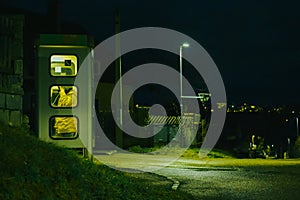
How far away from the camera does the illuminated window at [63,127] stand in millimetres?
14945

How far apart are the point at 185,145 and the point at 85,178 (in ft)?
83.6

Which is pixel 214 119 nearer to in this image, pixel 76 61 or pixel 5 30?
pixel 76 61

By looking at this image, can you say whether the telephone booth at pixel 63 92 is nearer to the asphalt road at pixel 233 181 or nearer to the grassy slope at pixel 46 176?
the asphalt road at pixel 233 181

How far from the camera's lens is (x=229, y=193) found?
14.1 meters

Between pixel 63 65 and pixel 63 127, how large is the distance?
156 centimetres

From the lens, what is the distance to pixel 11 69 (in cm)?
1220

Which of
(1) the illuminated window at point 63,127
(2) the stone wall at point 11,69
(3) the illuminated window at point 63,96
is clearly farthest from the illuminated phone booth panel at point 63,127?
(2) the stone wall at point 11,69

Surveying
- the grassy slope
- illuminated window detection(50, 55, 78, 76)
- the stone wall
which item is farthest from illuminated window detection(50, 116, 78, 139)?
the grassy slope

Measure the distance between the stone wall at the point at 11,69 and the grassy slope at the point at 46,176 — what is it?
1391 mm

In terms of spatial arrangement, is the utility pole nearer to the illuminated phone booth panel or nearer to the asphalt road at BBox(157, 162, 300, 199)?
the asphalt road at BBox(157, 162, 300, 199)

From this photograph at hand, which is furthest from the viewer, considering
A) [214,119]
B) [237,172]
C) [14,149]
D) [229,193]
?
[214,119]

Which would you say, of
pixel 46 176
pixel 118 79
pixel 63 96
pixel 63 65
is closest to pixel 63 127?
pixel 63 96

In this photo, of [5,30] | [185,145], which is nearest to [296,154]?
[185,145]

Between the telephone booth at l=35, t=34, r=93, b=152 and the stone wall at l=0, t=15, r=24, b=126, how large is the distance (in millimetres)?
2182
